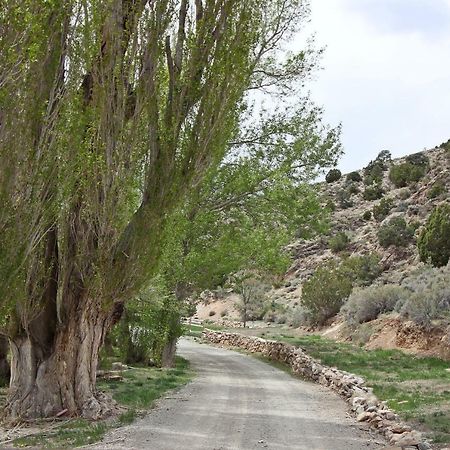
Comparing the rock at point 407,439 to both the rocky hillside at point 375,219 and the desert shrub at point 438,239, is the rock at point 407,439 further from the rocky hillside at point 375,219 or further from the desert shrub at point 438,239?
the rocky hillside at point 375,219

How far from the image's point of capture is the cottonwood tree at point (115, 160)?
1129 centimetres

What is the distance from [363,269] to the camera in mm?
41562

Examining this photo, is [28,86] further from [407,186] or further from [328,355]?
[407,186]

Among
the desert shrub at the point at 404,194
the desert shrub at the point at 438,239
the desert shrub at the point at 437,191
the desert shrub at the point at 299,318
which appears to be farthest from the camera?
the desert shrub at the point at 404,194

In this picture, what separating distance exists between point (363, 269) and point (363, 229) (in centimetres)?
1214

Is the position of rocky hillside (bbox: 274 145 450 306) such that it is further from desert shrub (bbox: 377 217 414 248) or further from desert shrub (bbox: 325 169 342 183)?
desert shrub (bbox: 325 169 342 183)

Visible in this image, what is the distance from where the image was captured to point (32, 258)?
10828 mm

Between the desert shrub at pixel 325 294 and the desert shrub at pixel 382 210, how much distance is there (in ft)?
57.3

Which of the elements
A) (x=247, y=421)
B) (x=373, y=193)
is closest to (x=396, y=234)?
(x=373, y=193)

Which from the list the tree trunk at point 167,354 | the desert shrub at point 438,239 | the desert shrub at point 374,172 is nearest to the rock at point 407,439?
the tree trunk at point 167,354

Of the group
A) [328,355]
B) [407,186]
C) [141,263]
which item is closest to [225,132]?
[141,263]

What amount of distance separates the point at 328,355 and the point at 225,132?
11682 millimetres

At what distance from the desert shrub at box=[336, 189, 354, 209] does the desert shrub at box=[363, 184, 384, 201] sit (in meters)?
1.58

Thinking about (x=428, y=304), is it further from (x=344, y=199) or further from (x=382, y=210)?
(x=344, y=199)
